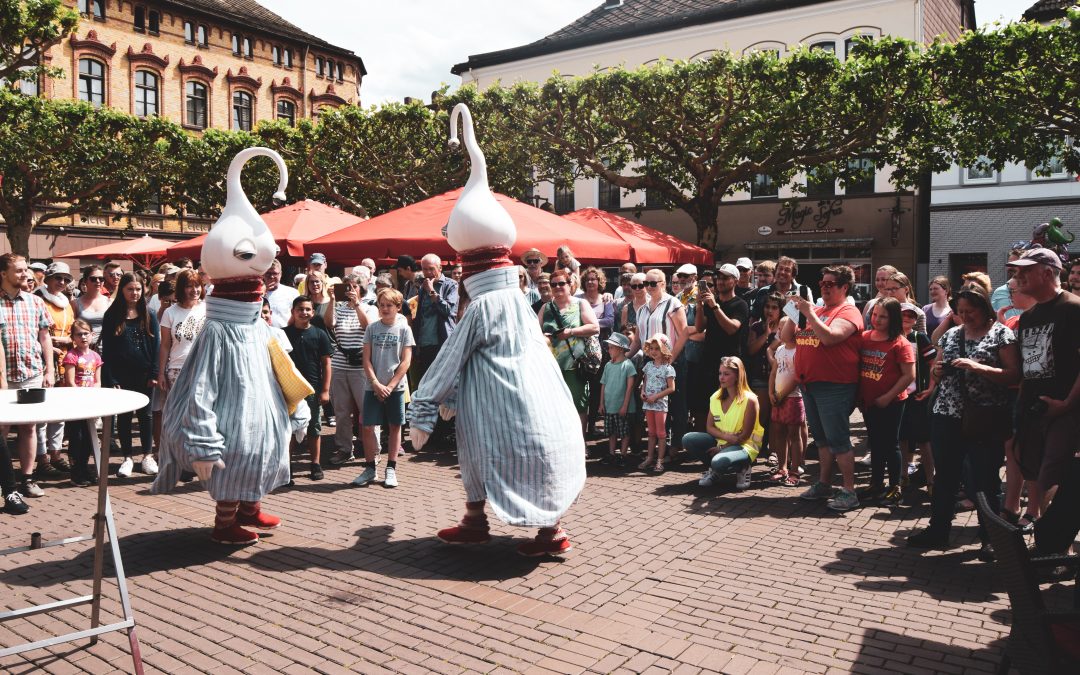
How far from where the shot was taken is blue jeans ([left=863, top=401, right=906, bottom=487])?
6758 mm

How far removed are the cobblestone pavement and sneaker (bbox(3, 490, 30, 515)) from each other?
0.11 metres

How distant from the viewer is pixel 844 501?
21.8 feet

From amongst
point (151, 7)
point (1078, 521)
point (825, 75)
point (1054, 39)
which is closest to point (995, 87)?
point (1054, 39)

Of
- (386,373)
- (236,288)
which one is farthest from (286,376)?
(386,373)

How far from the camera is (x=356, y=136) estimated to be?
80.6ft

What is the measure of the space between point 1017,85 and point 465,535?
15636 millimetres

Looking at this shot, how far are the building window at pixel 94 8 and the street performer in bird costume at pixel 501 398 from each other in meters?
39.3

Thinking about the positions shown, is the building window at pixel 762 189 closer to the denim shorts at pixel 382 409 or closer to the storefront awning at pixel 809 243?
A: the storefront awning at pixel 809 243

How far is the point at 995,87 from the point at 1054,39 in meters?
1.48

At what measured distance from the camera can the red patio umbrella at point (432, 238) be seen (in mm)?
10820

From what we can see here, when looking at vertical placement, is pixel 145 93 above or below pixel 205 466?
above

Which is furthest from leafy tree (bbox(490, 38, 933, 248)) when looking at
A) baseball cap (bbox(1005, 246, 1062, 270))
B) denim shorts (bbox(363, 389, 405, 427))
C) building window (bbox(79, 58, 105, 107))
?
building window (bbox(79, 58, 105, 107))

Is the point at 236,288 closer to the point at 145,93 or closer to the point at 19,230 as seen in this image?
the point at 19,230

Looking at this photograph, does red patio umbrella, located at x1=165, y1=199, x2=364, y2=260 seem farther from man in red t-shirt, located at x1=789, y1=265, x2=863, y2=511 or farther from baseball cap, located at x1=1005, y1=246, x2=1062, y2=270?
baseball cap, located at x1=1005, y1=246, x2=1062, y2=270
